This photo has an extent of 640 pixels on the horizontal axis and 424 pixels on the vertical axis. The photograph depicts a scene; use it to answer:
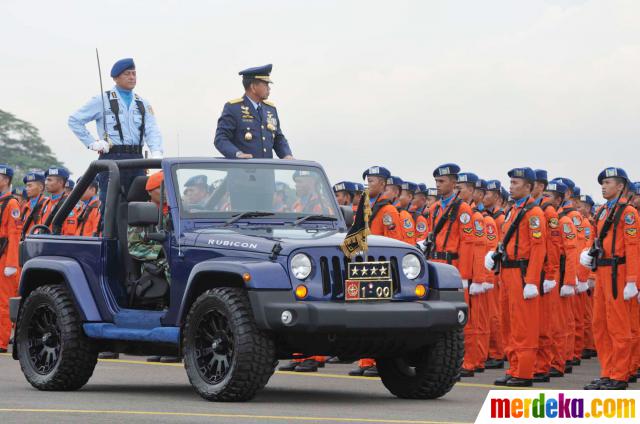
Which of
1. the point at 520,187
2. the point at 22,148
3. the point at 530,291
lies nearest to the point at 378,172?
the point at 520,187

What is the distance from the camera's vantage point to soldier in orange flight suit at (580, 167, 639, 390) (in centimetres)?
1551

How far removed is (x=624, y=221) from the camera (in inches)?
615

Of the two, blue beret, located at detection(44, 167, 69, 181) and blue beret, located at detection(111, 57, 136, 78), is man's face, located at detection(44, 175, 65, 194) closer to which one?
blue beret, located at detection(44, 167, 69, 181)

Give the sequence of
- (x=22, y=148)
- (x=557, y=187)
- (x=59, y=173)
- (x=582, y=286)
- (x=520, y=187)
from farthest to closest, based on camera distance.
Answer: (x=22, y=148)
(x=59, y=173)
(x=582, y=286)
(x=557, y=187)
(x=520, y=187)

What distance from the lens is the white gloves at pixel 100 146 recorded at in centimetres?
1551

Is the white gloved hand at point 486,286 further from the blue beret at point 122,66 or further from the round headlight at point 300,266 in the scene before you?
the round headlight at point 300,266

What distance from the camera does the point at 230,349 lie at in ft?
40.1

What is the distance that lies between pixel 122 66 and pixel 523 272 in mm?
4496

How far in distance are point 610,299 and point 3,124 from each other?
6004 centimetres

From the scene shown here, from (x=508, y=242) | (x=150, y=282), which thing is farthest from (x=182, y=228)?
(x=508, y=242)

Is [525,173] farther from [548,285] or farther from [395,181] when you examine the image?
[395,181]

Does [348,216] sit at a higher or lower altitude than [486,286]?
higher

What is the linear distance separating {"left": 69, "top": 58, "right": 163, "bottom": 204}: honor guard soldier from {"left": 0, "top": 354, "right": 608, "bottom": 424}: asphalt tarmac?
224 centimetres

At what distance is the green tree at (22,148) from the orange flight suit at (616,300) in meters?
56.7
